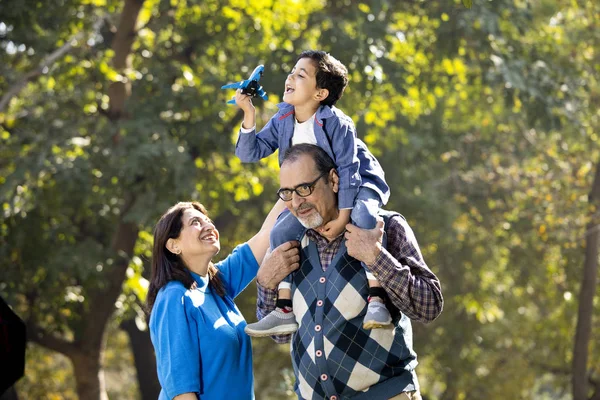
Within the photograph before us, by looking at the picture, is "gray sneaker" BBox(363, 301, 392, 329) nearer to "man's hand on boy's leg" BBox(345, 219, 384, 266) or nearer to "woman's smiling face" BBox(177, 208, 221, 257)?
"man's hand on boy's leg" BBox(345, 219, 384, 266)

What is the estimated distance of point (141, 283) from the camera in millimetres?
10922

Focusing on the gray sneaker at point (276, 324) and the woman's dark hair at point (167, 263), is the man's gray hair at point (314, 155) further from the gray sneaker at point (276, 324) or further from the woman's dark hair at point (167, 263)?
the woman's dark hair at point (167, 263)

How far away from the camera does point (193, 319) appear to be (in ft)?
12.9

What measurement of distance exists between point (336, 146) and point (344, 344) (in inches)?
28.6

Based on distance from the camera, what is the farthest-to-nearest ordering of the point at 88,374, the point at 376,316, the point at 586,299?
the point at 88,374, the point at 586,299, the point at 376,316

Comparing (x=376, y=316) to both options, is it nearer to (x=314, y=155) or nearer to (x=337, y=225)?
(x=337, y=225)

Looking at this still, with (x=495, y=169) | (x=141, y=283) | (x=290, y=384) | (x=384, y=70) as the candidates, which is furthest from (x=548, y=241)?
(x=290, y=384)

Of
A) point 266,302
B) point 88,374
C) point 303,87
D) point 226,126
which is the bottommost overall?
point 88,374

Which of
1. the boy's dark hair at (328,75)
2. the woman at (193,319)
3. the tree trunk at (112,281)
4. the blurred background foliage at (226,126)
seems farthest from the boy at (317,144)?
the tree trunk at (112,281)

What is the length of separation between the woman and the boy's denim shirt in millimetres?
367

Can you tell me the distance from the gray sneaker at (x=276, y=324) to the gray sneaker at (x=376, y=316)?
0.34 metres

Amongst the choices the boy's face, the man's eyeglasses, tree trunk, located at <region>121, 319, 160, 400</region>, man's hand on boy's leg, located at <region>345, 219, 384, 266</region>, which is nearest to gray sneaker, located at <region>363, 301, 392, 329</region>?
man's hand on boy's leg, located at <region>345, 219, 384, 266</region>

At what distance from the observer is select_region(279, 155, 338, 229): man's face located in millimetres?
3615

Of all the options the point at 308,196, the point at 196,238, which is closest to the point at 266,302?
the point at 196,238
